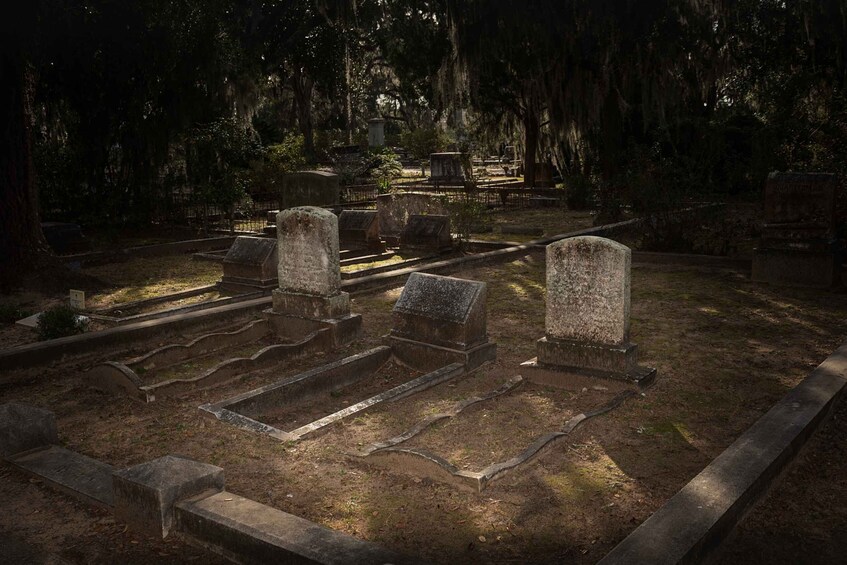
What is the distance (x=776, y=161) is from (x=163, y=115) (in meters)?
14.9

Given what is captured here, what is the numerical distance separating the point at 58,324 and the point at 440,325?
177 inches

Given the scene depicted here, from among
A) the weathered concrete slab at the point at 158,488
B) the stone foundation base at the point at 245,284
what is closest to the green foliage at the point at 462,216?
the stone foundation base at the point at 245,284

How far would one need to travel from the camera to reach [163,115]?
18.6 m

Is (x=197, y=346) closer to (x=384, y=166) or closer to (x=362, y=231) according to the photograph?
(x=362, y=231)

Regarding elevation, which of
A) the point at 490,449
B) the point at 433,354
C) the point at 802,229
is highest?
the point at 802,229

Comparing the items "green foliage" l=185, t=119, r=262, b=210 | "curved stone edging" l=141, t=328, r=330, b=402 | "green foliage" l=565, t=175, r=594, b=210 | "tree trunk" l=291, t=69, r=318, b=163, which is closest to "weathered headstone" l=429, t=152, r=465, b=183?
"tree trunk" l=291, t=69, r=318, b=163

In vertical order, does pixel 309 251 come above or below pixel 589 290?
above

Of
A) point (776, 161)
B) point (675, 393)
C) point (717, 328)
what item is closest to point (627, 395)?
point (675, 393)

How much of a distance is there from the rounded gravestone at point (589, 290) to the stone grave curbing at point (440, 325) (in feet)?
2.65

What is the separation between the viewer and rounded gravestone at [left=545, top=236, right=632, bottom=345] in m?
7.23

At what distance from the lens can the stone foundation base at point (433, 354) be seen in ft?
25.9

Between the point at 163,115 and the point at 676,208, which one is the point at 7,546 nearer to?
the point at 676,208

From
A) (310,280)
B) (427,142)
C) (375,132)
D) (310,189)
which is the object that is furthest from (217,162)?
(375,132)

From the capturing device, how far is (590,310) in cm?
742
